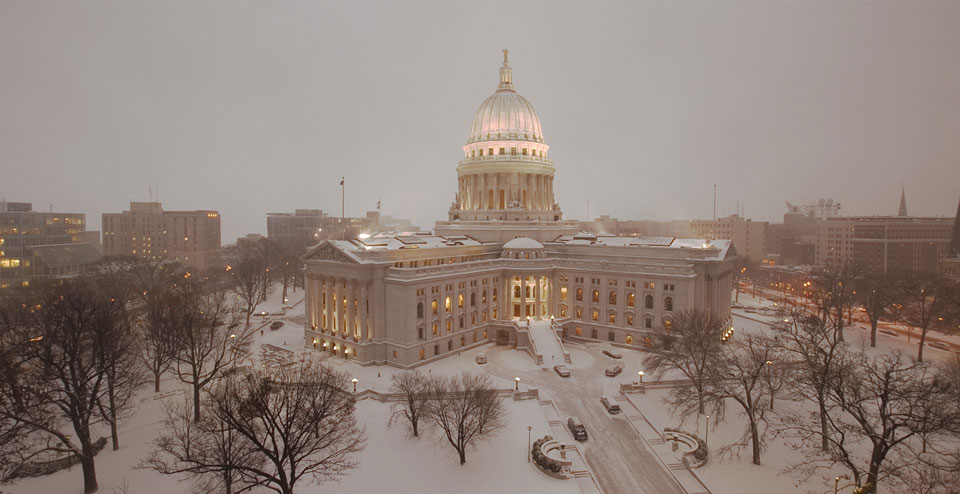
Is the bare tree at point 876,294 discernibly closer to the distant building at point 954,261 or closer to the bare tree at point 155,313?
the distant building at point 954,261

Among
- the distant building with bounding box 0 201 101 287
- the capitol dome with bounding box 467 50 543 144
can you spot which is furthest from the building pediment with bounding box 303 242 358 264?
the distant building with bounding box 0 201 101 287

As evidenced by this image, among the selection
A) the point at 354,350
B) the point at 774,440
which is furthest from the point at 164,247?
the point at 774,440

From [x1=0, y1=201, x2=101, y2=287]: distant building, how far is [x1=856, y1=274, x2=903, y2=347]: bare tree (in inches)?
5264

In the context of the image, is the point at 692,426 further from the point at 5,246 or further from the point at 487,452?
the point at 5,246

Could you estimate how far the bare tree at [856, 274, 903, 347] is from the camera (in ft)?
204

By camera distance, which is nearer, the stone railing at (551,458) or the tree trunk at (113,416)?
the stone railing at (551,458)

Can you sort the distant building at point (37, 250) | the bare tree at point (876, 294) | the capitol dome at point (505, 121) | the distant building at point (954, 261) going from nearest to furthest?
the bare tree at point (876, 294) → the distant building at point (954, 261) → the distant building at point (37, 250) → the capitol dome at point (505, 121)

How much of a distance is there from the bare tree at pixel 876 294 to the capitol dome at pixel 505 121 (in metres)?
56.8

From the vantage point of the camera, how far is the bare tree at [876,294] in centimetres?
6212

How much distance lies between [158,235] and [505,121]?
10875cm

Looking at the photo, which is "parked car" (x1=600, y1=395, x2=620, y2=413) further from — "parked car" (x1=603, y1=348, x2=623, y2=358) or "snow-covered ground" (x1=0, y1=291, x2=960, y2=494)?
"parked car" (x1=603, y1=348, x2=623, y2=358)

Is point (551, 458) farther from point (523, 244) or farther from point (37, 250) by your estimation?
point (37, 250)

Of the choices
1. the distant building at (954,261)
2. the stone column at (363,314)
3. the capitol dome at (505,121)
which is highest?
the capitol dome at (505,121)

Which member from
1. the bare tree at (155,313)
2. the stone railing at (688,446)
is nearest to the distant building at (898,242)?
the stone railing at (688,446)
